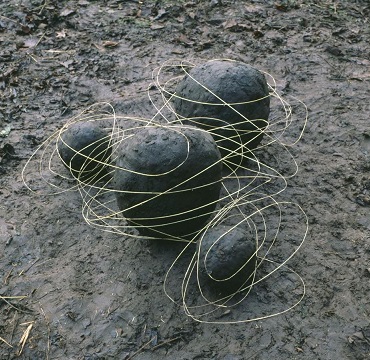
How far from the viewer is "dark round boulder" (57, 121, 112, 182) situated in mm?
5902

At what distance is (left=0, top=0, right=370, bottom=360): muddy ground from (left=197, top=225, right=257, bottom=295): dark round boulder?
26 cm

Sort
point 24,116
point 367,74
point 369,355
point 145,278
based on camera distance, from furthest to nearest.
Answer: point 367,74 → point 24,116 → point 145,278 → point 369,355

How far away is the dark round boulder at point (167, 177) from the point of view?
4785 mm

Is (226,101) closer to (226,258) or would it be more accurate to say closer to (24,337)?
(226,258)

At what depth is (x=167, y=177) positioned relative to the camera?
188 inches

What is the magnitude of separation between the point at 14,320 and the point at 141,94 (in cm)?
343

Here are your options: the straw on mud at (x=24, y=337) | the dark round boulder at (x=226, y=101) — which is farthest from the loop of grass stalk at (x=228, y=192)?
the straw on mud at (x=24, y=337)

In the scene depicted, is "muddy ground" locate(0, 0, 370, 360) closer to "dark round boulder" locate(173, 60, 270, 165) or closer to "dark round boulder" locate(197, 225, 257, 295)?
"dark round boulder" locate(197, 225, 257, 295)

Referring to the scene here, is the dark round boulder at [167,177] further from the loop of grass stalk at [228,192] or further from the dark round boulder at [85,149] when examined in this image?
the dark round boulder at [85,149]

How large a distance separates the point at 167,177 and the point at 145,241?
854 mm

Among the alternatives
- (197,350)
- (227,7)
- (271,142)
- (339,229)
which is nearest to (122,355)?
(197,350)

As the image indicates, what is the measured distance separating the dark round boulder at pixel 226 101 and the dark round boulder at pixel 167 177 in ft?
2.14

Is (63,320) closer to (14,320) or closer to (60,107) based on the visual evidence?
(14,320)

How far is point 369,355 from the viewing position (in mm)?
4371
